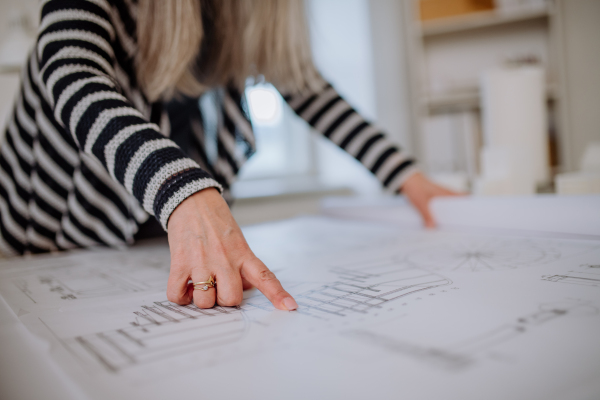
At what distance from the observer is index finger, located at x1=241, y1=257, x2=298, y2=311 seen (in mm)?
368

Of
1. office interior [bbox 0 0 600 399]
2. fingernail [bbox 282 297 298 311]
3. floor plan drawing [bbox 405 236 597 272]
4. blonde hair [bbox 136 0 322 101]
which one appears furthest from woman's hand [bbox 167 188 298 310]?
office interior [bbox 0 0 600 399]

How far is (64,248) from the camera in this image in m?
0.83

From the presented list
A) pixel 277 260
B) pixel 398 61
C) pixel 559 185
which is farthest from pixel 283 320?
pixel 398 61

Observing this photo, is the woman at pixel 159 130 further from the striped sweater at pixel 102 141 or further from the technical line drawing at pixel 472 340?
the technical line drawing at pixel 472 340

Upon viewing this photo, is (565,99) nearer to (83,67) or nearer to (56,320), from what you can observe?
(83,67)

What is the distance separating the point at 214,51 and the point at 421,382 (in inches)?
33.3

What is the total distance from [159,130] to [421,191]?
21.9 inches

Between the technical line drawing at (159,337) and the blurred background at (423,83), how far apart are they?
4.00ft

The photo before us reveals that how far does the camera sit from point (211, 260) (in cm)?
40

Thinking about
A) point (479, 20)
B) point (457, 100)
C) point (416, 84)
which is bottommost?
point (457, 100)

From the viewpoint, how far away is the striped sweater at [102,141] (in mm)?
471

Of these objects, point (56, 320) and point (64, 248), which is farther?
point (64, 248)

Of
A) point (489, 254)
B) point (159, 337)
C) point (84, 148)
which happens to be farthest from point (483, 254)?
point (84, 148)

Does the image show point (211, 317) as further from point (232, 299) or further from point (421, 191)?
point (421, 191)
